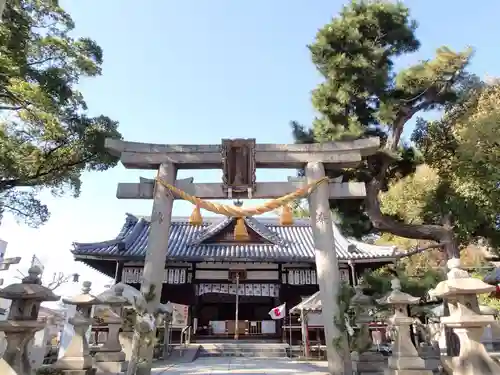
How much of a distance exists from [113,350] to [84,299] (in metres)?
1.67

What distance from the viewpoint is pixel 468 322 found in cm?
553

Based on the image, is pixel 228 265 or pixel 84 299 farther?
pixel 228 265

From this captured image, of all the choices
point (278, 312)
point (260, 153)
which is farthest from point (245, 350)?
point (260, 153)

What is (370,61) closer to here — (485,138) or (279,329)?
(485,138)

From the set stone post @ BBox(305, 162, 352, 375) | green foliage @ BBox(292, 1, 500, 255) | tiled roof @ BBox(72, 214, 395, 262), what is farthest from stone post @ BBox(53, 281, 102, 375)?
green foliage @ BBox(292, 1, 500, 255)

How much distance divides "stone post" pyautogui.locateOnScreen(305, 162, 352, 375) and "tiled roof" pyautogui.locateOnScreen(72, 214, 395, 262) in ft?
26.8

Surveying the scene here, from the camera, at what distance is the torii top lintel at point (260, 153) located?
918 cm

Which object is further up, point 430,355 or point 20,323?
point 20,323

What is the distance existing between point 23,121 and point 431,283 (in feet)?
44.5

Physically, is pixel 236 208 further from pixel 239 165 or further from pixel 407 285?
pixel 407 285

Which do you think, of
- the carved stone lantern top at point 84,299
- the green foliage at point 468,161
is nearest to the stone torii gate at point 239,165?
the carved stone lantern top at point 84,299

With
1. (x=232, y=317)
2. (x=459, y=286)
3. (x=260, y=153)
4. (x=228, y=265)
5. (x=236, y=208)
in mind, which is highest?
(x=260, y=153)

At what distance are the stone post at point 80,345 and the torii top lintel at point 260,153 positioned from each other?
334cm

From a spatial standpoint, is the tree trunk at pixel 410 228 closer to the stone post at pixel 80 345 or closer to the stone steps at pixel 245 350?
the stone steps at pixel 245 350
